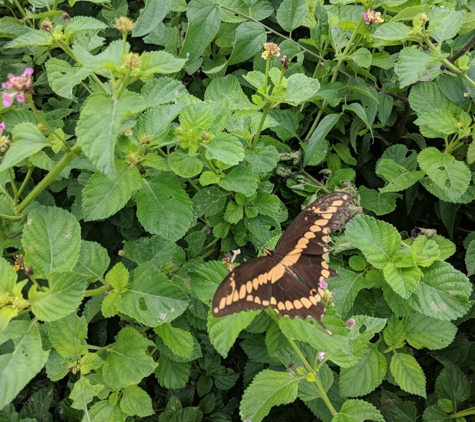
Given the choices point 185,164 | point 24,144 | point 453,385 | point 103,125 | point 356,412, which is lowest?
point 453,385

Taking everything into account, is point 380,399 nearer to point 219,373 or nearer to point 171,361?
point 219,373

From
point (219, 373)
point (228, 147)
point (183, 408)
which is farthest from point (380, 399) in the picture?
point (228, 147)

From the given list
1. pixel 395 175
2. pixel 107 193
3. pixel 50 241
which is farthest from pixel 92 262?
pixel 395 175

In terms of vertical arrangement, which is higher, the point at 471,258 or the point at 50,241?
the point at 50,241

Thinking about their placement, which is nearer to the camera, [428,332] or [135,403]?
[135,403]

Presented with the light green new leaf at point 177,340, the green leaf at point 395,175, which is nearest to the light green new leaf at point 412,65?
the green leaf at point 395,175

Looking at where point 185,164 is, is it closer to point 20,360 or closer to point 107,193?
point 107,193
